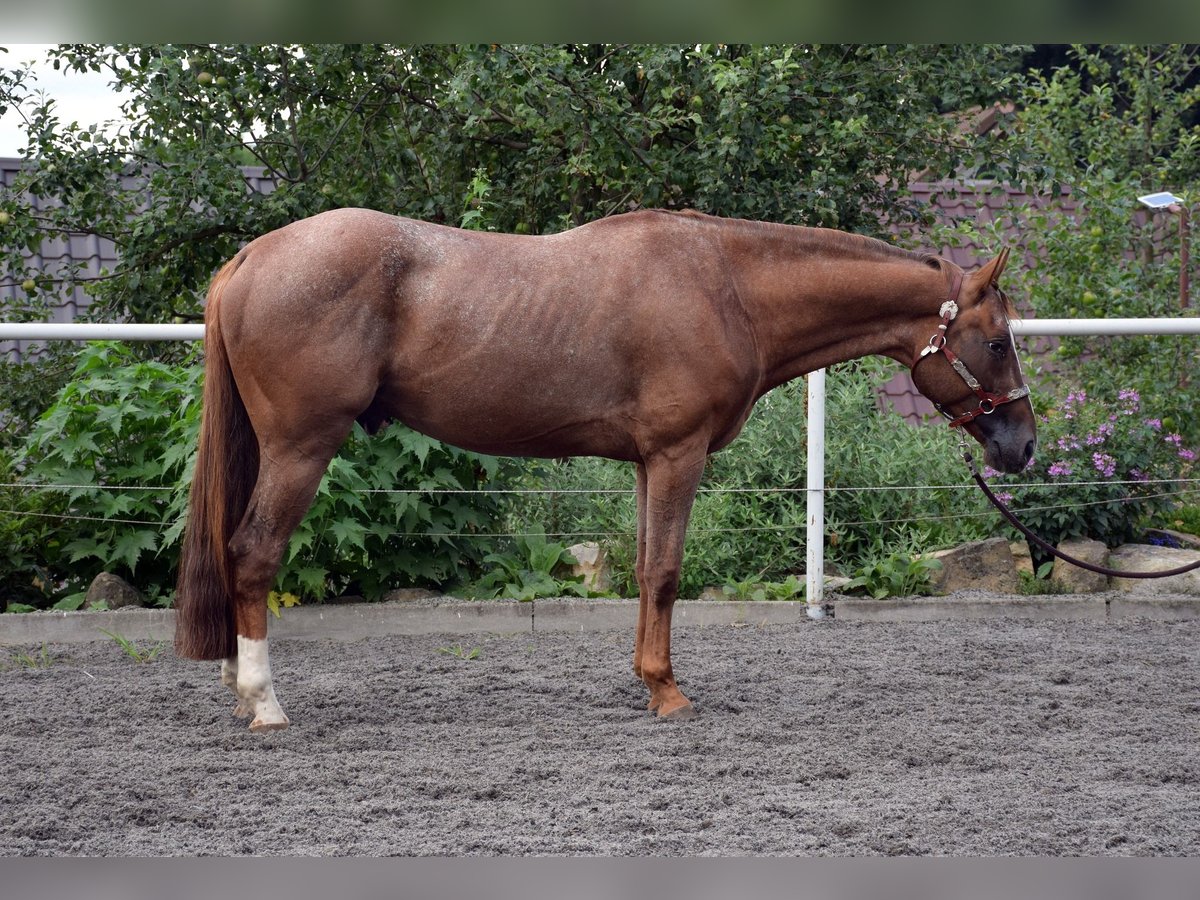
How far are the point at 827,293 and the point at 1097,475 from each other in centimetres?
272

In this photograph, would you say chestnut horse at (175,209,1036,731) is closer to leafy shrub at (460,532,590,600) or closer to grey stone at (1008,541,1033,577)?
leafy shrub at (460,532,590,600)

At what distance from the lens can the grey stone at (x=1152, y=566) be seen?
6.03 metres

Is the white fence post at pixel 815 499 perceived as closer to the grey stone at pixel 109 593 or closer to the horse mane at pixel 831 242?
the horse mane at pixel 831 242

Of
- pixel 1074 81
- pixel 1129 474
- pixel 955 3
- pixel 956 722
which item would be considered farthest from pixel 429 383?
pixel 1074 81

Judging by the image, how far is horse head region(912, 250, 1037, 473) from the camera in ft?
13.7

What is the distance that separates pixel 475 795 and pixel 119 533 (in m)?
3.20

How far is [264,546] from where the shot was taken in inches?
152

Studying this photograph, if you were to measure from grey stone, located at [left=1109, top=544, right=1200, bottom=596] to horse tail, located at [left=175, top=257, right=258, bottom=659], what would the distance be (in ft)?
14.3

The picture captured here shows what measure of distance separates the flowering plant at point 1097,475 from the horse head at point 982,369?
189cm

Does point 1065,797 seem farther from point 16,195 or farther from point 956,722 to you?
point 16,195

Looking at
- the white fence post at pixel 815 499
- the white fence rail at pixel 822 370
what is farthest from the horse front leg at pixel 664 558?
the white fence post at pixel 815 499

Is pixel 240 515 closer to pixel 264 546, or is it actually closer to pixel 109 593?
pixel 264 546

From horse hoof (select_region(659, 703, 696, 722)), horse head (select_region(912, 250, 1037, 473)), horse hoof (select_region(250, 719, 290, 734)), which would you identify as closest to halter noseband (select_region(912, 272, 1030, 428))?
horse head (select_region(912, 250, 1037, 473))

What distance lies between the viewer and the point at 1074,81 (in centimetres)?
1033
